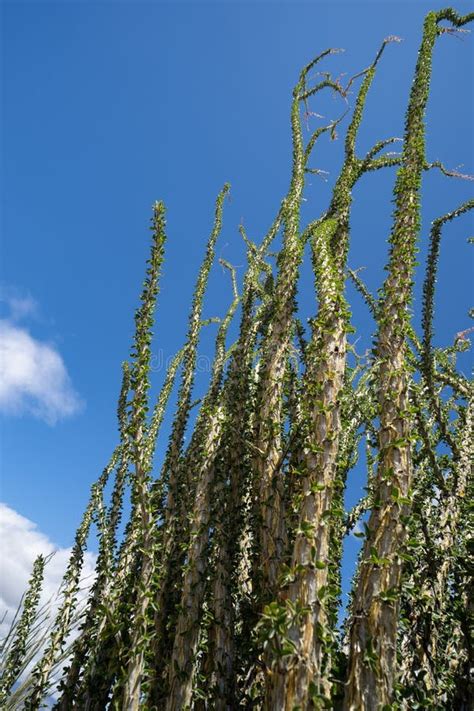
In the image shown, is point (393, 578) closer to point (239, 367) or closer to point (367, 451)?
point (367, 451)

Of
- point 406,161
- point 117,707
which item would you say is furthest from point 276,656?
point 406,161

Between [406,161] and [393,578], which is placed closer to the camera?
[393,578]

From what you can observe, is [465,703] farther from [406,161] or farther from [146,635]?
[406,161]

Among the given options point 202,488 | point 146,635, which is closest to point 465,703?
point 146,635

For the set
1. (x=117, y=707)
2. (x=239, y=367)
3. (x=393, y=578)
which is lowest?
(x=117, y=707)

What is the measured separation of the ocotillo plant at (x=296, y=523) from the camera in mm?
3447

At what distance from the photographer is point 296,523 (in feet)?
14.1

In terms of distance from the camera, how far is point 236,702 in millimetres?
4949

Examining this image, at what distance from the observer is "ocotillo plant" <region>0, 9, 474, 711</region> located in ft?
11.3

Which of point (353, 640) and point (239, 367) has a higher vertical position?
point (239, 367)

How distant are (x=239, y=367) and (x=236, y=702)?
4597 millimetres

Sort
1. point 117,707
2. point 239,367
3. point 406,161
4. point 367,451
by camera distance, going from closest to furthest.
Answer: point 117,707
point 367,451
point 406,161
point 239,367

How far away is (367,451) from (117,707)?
343cm

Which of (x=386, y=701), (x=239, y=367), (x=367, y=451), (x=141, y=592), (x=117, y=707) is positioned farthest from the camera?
(x=239, y=367)
